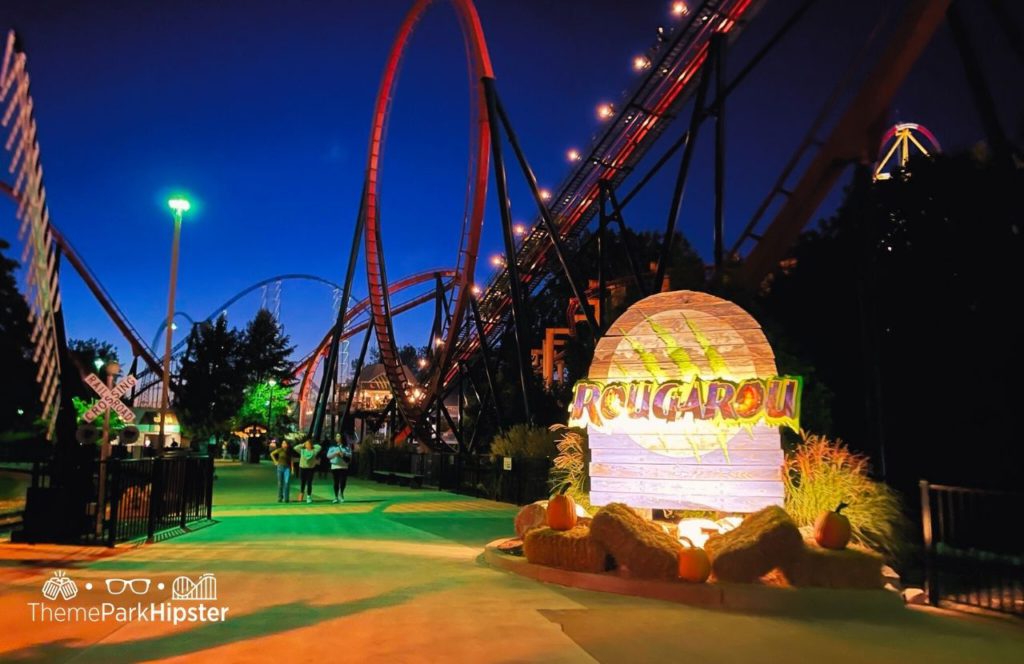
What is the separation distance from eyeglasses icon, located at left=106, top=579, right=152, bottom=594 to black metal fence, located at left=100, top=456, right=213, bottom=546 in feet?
8.79

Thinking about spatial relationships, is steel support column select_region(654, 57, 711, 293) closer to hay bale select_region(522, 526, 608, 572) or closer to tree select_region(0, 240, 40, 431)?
hay bale select_region(522, 526, 608, 572)

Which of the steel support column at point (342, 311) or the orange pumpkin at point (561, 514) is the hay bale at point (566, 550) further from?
the steel support column at point (342, 311)

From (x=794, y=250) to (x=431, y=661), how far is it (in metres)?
17.9

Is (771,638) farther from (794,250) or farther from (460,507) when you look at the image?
(794,250)

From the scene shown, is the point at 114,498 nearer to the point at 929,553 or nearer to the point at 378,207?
the point at 929,553

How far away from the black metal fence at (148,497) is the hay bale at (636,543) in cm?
680

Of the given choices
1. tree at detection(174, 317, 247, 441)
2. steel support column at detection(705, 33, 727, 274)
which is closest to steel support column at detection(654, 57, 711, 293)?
steel support column at detection(705, 33, 727, 274)

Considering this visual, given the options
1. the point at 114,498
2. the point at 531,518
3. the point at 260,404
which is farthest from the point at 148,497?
the point at 260,404

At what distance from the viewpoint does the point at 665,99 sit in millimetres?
22562

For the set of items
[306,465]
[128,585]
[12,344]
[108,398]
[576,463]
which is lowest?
[128,585]

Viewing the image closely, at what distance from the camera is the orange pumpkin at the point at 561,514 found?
854 cm

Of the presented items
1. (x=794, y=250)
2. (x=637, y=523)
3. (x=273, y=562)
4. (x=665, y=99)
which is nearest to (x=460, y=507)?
(x=273, y=562)

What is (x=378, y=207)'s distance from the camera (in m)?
29.7

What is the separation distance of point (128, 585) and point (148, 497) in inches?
189
